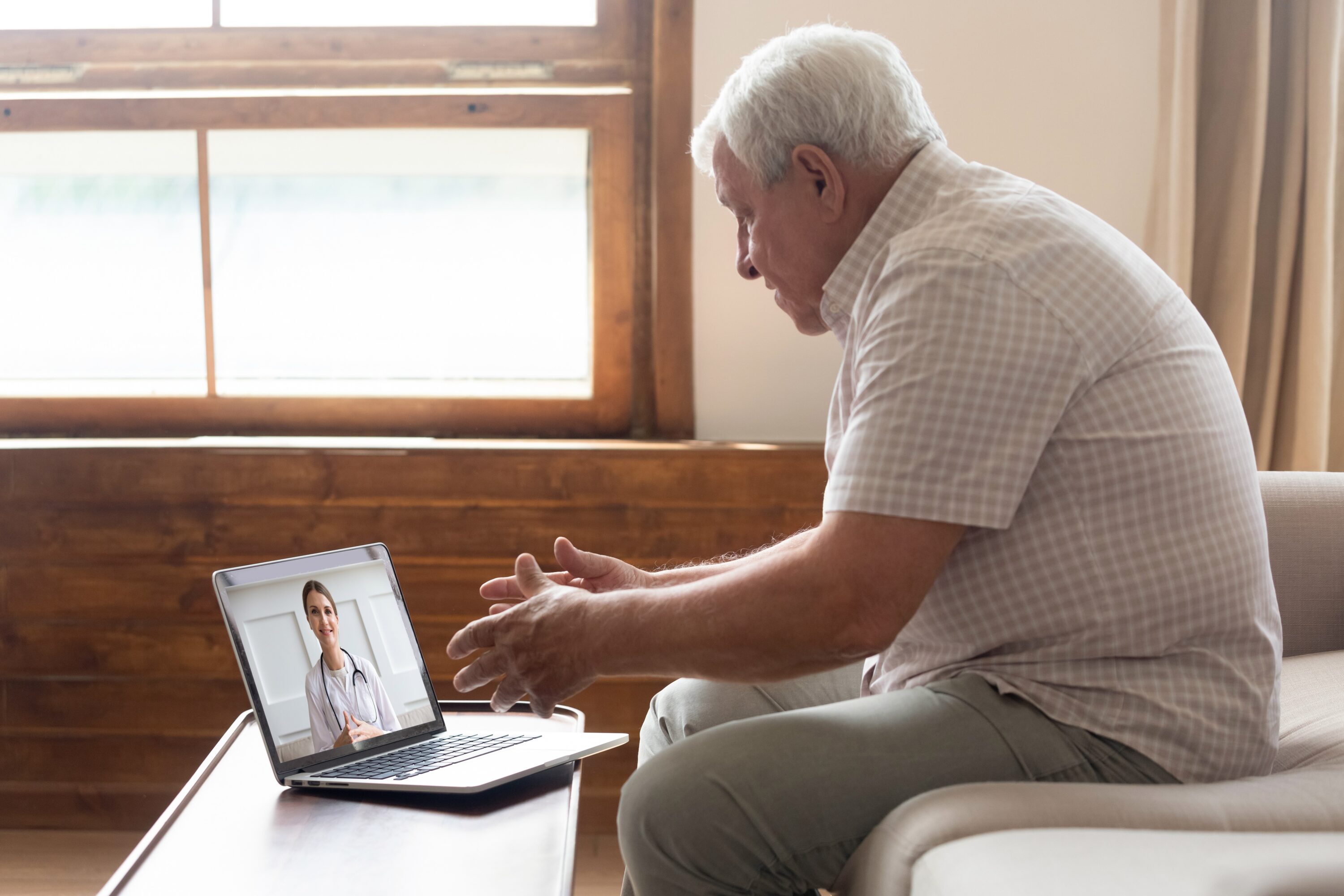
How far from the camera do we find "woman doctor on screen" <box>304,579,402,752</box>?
109 centimetres

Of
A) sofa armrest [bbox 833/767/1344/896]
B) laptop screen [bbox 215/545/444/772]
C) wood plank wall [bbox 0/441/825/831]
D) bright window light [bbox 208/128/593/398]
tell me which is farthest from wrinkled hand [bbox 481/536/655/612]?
bright window light [bbox 208/128/593/398]

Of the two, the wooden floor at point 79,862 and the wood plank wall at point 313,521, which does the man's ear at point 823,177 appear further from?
the wooden floor at point 79,862

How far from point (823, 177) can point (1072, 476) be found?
15.2 inches

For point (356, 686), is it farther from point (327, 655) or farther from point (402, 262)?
point (402, 262)

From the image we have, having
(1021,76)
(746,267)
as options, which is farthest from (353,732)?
(1021,76)

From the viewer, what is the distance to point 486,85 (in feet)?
6.72

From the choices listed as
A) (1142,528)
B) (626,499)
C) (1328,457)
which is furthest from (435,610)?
(1328,457)

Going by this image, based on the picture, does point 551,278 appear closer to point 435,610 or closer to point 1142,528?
point 435,610

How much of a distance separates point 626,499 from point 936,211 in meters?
1.05

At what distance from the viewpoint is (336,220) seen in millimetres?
2078

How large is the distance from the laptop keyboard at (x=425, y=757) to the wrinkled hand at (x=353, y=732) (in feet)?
0.09

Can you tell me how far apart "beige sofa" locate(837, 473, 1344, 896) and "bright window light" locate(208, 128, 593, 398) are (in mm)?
1413

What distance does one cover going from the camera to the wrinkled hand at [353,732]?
43.3 inches

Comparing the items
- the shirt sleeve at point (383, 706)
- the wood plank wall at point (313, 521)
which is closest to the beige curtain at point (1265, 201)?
the wood plank wall at point (313, 521)
